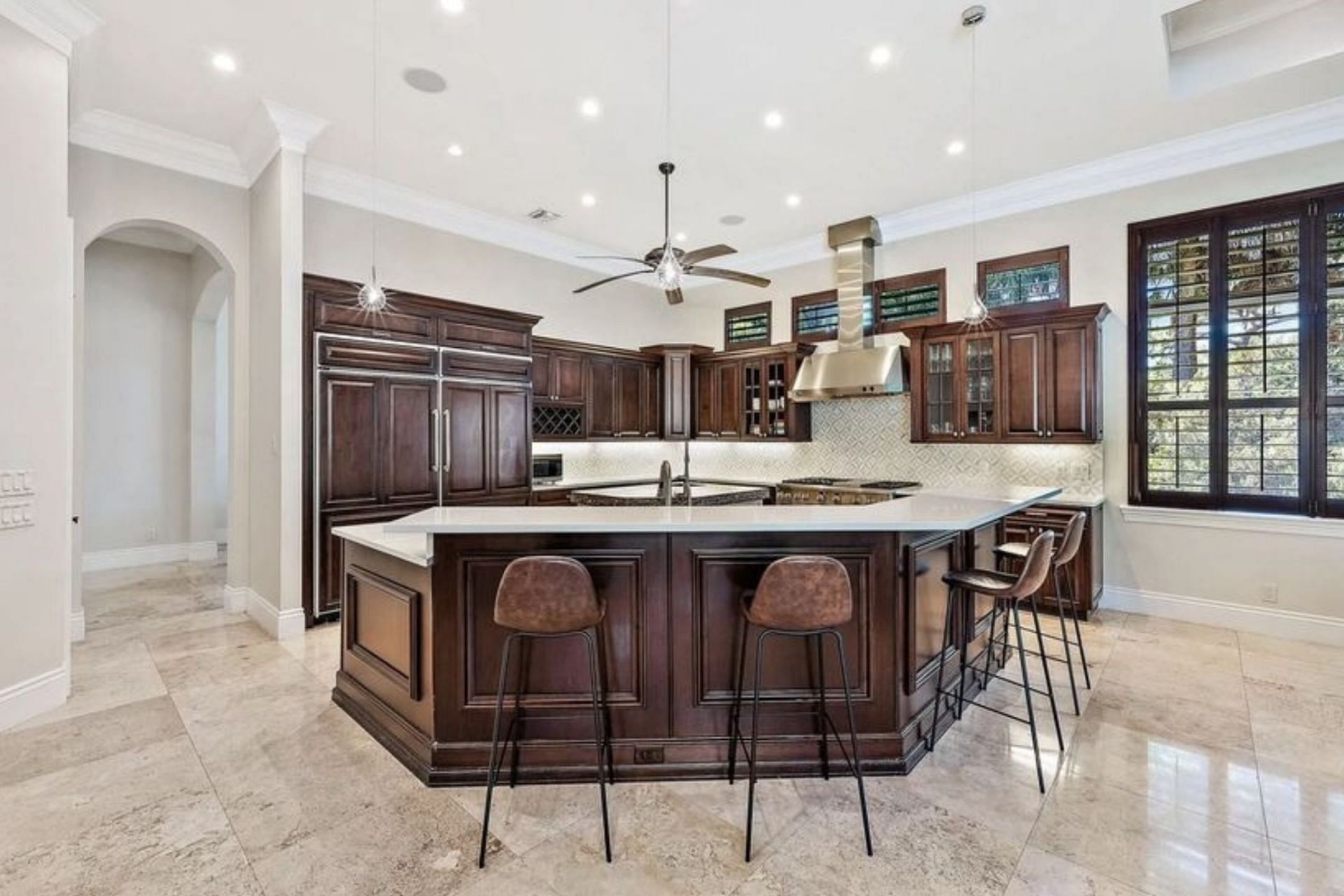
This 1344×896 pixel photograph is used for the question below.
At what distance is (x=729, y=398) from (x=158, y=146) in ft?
17.6

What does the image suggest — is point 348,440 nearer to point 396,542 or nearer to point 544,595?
point 396,542

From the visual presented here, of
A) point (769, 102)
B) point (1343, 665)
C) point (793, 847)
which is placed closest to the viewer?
point (793, 847)

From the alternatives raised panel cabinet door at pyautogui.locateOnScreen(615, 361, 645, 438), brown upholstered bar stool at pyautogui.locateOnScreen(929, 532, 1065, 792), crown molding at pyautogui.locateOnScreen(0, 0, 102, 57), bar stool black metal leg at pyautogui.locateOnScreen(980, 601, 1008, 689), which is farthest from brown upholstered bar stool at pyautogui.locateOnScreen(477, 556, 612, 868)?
raised panel cabinet door at pyautogui.locateOnScreen(615, 361, 645, 438)

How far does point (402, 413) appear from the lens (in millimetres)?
4734

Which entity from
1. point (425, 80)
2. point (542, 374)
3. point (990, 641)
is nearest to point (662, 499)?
point (542, 374)

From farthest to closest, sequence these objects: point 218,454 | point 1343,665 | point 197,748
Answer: point 218,454 < point 1343,665 < point 197,748

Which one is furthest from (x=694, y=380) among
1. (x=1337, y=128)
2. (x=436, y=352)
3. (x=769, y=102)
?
(x=1337, y=128)

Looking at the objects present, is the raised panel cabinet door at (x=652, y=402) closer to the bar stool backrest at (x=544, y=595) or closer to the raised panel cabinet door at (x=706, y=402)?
the raised panel cabinet door at (x=706, y=402)

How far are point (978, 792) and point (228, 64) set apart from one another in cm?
539

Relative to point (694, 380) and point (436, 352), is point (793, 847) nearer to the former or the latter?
point (436, 352)

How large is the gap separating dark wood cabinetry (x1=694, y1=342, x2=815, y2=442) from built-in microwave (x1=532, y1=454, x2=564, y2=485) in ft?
5.80

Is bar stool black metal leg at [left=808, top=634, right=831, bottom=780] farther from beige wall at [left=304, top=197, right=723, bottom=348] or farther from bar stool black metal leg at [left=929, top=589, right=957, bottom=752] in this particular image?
beige wall at [left=304, top=197, right=723, bottom=348]

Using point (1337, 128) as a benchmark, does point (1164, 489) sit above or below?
below

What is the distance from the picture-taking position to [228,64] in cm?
Answer: 354
